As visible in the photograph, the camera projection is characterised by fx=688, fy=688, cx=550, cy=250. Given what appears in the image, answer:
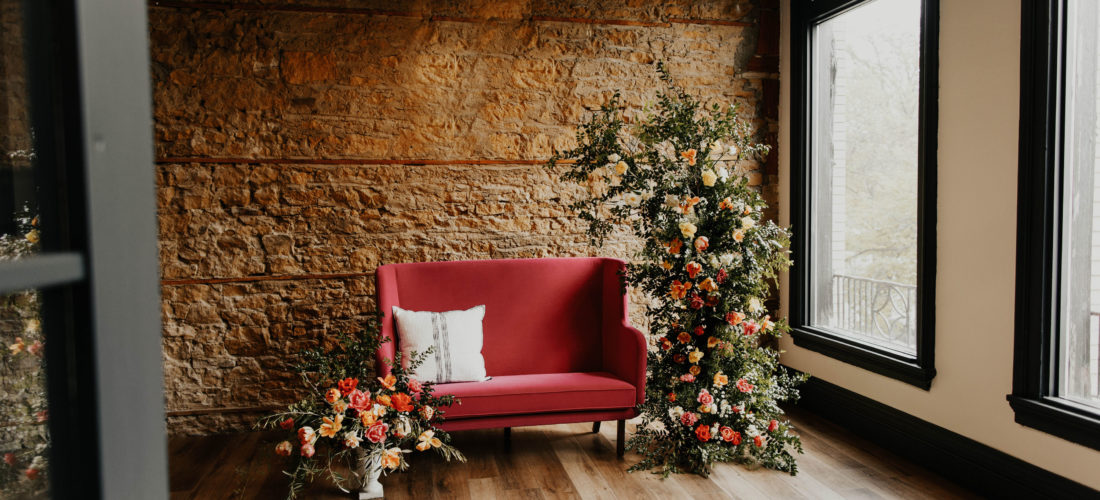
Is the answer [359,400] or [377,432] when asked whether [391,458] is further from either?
[359,400]

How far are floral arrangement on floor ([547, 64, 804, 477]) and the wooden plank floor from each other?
0.16 metres

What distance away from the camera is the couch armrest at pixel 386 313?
11.2 ft

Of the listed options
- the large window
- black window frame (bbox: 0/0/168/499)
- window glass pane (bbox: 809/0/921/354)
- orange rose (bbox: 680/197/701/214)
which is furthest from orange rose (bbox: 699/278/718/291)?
black window frame (bbox: 0/0/168/499)

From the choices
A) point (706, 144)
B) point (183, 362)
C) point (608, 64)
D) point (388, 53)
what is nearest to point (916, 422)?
point (706, 144)

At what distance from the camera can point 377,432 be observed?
115 inches

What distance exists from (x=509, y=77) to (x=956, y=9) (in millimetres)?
2482

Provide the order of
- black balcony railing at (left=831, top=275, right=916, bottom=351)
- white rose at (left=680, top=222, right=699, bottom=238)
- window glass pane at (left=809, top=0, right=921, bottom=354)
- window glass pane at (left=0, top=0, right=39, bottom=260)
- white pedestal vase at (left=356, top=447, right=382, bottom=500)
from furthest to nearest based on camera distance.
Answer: black balcony railing at (left=831, top=275, right=916, bottom=351)
window glass pane at (left=809, top=0, right=921, bottom=354)
white rose at (left=680, top=222, right=699, bottom=238)
white pedestal vase at (left=356, top=447, right=382, bottom=500)
window glass pane at (left=0, top=0, right=39, bottom=260)

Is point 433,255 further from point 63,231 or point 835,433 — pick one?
point 63,231

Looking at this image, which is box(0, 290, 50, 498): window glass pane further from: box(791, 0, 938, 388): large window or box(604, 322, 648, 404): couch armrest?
box(791, 0, 938, 388): large window

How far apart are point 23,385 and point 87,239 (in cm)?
11

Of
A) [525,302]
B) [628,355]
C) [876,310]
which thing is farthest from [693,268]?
[876,310]

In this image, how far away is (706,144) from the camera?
11.5 ft

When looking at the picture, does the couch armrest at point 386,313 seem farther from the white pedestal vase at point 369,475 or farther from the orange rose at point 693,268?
the orange rose at point 693,268

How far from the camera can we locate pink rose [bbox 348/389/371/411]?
2932 millimetres
